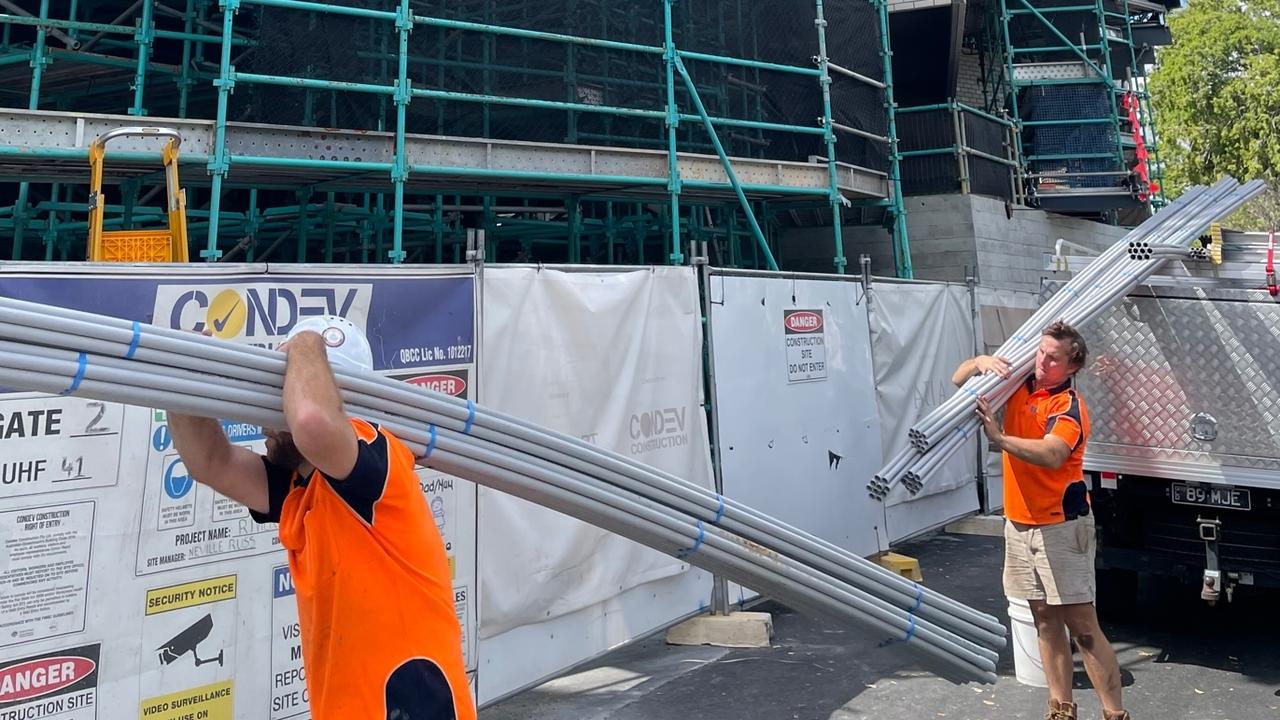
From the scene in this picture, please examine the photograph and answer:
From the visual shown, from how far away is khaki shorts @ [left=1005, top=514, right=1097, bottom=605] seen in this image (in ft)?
15.0

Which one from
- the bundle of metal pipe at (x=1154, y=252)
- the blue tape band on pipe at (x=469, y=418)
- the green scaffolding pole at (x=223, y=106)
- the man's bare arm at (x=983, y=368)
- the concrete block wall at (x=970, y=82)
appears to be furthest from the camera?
the concrete block wall at (x=970, y=82)

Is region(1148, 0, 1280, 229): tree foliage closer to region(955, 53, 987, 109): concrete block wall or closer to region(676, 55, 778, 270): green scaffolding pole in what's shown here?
region(955, 53, 987, 109): concrete block wall

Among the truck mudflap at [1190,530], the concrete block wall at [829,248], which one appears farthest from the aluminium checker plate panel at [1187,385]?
the concrete block wall at [829,248]

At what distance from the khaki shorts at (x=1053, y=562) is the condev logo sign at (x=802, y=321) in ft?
9.29

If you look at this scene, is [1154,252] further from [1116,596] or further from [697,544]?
[697,544]

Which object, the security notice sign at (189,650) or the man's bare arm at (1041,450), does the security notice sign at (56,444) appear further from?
the man's bare arm at (1041,450)

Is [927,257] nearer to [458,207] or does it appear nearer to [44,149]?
[458,207]

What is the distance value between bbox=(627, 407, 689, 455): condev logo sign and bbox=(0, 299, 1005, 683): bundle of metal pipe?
2.43m

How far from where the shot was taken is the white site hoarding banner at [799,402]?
22.0 ft

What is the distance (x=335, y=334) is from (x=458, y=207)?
29.5 ft

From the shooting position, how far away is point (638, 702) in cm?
510

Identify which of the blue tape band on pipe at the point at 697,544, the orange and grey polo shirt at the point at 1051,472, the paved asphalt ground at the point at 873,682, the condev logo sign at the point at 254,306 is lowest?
the paved asphalt ground at the point at 873,682

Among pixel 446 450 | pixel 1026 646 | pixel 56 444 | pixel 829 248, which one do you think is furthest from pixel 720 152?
pixel 446 450

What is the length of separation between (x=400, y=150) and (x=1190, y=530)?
654 centimetres
